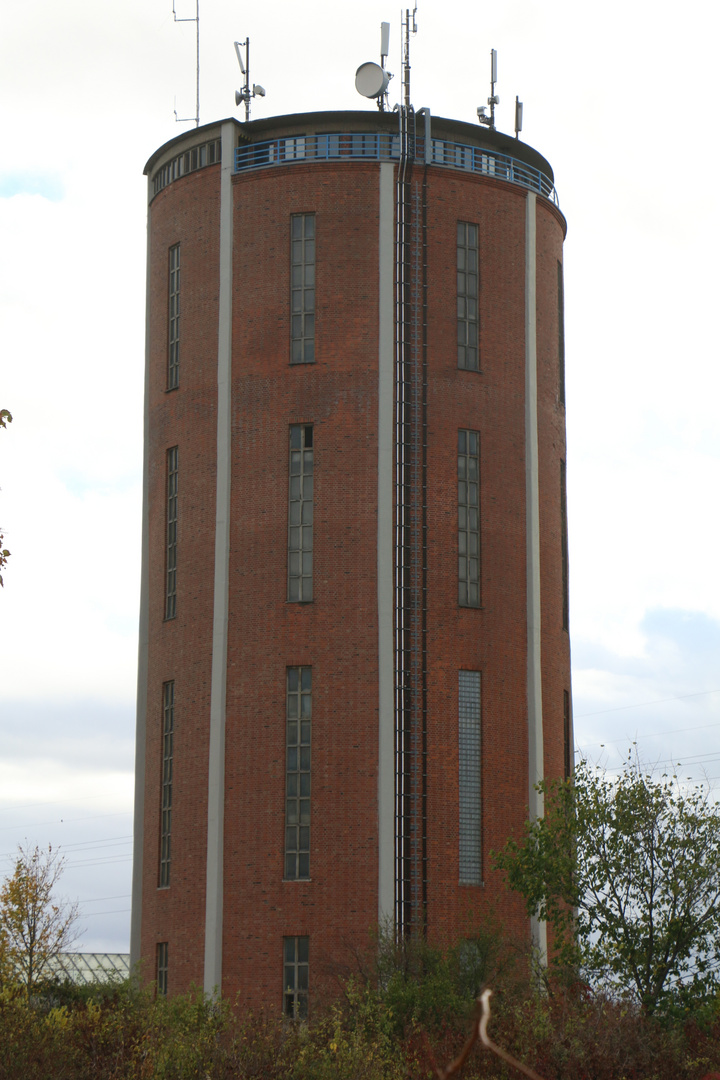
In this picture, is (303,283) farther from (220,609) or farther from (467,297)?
(220,609)

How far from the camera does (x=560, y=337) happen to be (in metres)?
47.1

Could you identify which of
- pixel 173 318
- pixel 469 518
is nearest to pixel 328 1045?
pixel 469 518

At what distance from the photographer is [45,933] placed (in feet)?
190

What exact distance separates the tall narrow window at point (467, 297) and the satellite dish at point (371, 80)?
477cm

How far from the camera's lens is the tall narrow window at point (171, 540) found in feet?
142

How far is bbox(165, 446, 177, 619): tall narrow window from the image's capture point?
142ft

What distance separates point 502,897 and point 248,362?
651 inches

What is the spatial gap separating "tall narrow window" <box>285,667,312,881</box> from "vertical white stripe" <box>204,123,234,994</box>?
74.9 inches

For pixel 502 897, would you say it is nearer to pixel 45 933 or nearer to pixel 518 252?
pixel 518 252

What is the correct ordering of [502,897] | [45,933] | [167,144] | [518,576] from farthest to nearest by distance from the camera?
[45,933] < [167,144] < [518,576] < [502,897]

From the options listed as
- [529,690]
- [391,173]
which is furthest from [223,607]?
[391,173]

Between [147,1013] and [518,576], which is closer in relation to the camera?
[147,1013]

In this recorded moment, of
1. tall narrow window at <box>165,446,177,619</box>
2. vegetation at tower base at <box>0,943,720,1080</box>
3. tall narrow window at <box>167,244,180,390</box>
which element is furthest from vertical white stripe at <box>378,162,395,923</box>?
vegetation at tower base at <box>0,943,720,1080</box>

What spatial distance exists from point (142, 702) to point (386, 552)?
9.34m
